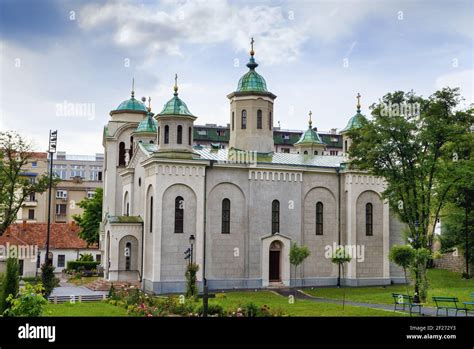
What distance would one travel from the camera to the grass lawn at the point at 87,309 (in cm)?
2364

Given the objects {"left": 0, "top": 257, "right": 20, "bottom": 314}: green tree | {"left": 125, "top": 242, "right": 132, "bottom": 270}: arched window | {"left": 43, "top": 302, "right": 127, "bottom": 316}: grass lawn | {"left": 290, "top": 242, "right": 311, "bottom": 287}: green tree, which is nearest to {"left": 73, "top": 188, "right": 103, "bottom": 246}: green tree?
{"left": 125, "top": 242, "right": 132, "bottom": 270}: arched window

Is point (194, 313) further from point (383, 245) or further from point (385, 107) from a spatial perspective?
point (383, 245)

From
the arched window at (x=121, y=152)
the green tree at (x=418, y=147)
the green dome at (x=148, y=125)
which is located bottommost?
the green tree at (x=418, y=147)

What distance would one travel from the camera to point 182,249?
33375 mm

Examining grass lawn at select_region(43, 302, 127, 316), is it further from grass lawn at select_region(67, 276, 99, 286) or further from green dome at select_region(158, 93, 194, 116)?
green dome at select_region(158, 93, 194, 116)

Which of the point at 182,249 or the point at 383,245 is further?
the point at 383,245

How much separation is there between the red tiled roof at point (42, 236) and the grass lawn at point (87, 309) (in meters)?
23.0

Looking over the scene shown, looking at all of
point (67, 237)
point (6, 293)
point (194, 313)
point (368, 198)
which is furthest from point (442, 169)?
point (67, 237)

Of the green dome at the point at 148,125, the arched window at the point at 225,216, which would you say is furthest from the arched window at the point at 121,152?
the arched window at the point at 225,216

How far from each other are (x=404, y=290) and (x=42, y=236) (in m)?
34.6

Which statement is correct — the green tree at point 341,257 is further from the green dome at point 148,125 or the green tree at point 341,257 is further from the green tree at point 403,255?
the green dome at point 148,125

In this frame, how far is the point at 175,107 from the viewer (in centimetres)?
3469

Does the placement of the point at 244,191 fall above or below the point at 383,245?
above

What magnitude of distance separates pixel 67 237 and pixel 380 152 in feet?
125
